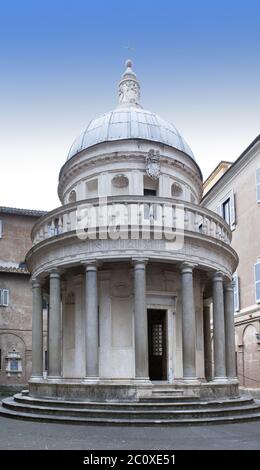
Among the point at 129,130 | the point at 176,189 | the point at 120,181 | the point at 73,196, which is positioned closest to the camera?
the point at 120,181

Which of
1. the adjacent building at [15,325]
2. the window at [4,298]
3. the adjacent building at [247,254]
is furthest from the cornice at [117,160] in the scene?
the window at [4,298]

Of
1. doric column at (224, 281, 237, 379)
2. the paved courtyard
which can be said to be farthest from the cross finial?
the paved courtyard

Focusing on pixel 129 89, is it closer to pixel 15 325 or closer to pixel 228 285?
pixel 228 285

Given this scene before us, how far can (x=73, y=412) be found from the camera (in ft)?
52.5

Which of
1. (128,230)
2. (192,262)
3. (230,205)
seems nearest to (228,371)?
(192,262)

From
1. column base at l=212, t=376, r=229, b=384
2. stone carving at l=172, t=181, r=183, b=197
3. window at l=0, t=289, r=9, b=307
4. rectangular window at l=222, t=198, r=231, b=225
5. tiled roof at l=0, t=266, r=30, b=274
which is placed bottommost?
column base at l=212, t=376, r=229, b=384

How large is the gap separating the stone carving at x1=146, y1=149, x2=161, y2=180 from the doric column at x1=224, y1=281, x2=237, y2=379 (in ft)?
16.8

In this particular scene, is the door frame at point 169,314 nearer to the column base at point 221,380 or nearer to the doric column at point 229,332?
the column base at point 221,380

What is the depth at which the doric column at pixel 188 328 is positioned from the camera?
17750 millimetres

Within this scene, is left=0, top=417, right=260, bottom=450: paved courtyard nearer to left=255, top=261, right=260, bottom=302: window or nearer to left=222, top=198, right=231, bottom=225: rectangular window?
left=255, top=261, right=260, bottom=302: window

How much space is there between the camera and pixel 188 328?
1797 cm

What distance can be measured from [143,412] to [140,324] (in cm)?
285

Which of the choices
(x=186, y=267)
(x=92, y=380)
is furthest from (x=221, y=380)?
(x=92, y=380)

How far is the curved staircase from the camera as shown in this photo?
15211 mm
